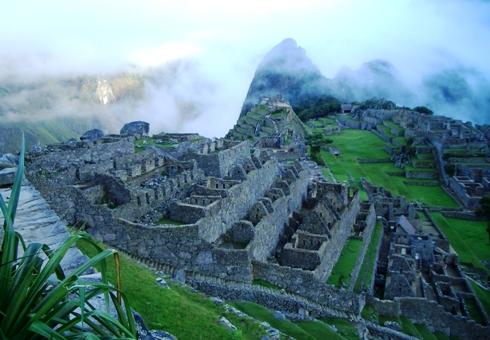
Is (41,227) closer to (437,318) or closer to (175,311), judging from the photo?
(175,311)

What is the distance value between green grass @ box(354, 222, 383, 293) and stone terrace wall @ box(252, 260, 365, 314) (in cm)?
227

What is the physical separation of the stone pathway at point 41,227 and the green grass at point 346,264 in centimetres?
1529

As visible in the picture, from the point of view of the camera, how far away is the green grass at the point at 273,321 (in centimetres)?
1324

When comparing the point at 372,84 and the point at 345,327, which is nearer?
the point at 345,327

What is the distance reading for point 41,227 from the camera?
6516mm

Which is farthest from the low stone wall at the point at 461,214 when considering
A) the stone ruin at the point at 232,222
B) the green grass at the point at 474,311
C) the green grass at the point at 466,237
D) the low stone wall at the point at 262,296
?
the low stone wall at the point at 262,296

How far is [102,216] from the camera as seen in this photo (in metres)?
14.9

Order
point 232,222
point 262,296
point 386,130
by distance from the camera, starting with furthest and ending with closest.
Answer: point 386,130 → point 232,222 → point 262,296

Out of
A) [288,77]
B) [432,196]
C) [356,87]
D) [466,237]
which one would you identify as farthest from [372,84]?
[466,237]

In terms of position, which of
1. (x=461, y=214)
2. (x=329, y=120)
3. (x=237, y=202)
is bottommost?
(x=237, y=202)

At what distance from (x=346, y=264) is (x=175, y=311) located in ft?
47.1

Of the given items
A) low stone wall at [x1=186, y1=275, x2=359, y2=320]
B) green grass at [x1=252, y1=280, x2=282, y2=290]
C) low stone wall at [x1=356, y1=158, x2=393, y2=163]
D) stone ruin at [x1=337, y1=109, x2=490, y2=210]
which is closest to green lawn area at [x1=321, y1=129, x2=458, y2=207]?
low stone wall at [x1=356, y1=158, x2=393, y2=163]

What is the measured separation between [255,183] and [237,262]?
23.7 feet

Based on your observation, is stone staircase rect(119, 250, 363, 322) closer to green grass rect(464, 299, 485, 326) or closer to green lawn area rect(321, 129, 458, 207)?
green grass rect(464, 299, 485, 326)
